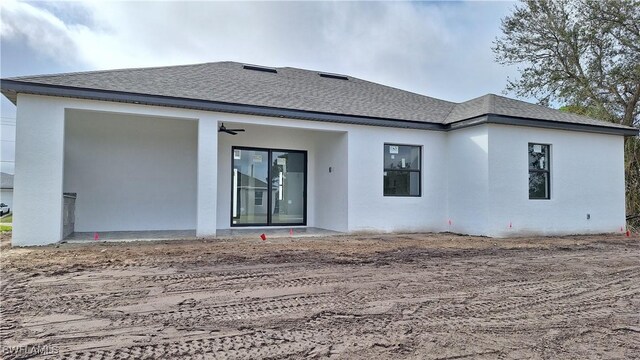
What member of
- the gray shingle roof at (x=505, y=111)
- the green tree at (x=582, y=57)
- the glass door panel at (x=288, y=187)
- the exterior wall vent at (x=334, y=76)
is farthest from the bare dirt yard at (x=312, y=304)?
the green tree at (x=582, y=57)

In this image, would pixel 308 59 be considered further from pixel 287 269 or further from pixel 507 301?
pixel 507 301

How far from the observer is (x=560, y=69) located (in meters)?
17.7

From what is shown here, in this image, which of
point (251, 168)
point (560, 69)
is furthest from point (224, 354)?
point (560, 69)

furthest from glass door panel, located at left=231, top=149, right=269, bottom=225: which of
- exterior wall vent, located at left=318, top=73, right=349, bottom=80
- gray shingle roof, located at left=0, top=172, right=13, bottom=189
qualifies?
gray shingle roof, located at left=0, top=172, right=13, bottom=189

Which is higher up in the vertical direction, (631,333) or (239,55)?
(239,55)

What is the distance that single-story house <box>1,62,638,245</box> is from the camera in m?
9.49

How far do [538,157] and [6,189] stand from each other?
55.8 ft

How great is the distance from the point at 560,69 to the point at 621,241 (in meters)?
11.0

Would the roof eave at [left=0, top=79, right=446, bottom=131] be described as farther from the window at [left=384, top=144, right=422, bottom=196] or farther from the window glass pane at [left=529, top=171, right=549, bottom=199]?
the window glass pane at [left=529, top=171, right=549, bottom=199]

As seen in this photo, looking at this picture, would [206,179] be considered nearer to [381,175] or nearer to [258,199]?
[258,199]

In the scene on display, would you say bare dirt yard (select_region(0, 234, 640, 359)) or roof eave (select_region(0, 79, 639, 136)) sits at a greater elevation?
roof eave (select_region(0, 79, 639, 136))

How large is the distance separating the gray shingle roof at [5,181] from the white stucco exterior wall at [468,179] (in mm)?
12318

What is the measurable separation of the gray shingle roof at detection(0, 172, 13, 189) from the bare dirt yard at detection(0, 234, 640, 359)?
205 inches

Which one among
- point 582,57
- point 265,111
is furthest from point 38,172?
point 582,57
